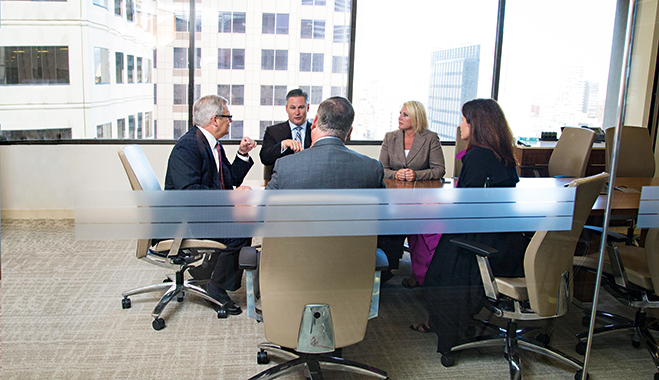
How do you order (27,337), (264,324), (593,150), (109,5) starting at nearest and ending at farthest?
(109,5) < (27,337) < (264,324) < (593,150)

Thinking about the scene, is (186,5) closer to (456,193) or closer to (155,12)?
(155,12)

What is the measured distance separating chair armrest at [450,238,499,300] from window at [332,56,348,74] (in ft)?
2.64

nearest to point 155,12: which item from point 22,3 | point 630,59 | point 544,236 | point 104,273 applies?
point 22,3

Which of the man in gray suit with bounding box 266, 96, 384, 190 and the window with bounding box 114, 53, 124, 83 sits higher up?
the window with bounding box 114, 53, 124, 83

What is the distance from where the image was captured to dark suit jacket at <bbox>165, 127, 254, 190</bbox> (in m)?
1.48

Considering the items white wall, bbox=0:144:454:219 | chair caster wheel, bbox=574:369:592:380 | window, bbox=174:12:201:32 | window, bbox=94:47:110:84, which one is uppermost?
window, bbox=174:12:201:32

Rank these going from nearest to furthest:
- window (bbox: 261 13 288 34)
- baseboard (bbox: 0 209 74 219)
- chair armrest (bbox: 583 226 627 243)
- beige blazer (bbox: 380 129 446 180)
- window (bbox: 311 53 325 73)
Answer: baseboard (bbox: 0 209 74 219), window (bbox: 261 13 288 34), window (bbox: 311 53 325 73), chair armrest (bbox: 583 226 627 243), beige blazer (bbox: 380 129 446 180)

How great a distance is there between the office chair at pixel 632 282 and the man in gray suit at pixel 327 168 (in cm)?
110

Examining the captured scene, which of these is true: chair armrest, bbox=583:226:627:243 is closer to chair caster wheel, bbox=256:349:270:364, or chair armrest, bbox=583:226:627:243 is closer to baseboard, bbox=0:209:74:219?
chair caster wheel, bbox=256:349:270:364

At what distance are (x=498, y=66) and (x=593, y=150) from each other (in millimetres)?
536

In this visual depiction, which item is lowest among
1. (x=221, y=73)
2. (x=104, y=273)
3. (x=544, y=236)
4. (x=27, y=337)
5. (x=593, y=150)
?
(x=27, y=337)

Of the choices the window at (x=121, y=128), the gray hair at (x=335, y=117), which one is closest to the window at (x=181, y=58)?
the window at (x=121, y=128)

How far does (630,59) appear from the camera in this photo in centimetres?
189

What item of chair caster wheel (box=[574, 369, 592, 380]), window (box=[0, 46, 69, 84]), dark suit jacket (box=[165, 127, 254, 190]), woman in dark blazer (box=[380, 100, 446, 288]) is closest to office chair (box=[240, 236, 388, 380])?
woman in dark blazer (box=[380, 100, 446, 288])
